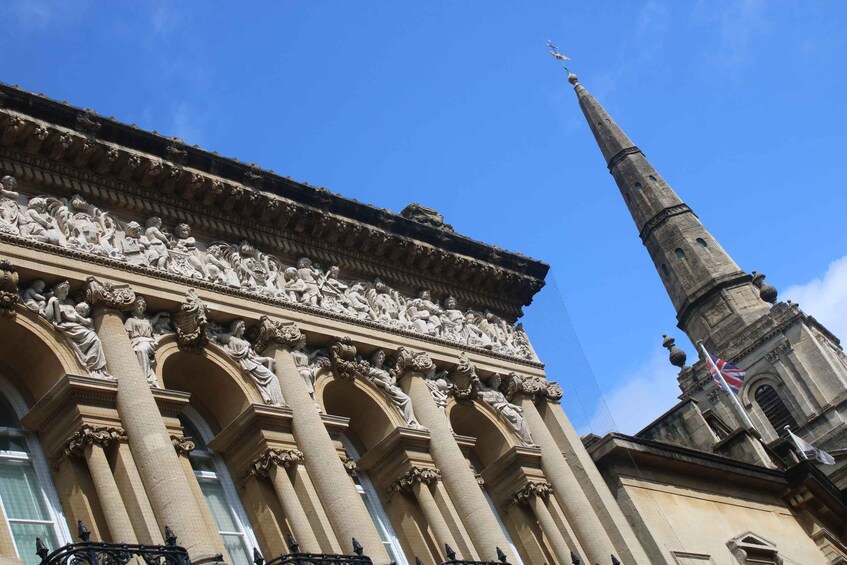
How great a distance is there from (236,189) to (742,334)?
135ft

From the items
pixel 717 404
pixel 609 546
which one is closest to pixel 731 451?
pixel 609 546

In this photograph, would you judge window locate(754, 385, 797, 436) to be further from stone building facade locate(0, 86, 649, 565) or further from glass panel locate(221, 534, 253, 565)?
glass panel locate(221, 534, 253, 565)

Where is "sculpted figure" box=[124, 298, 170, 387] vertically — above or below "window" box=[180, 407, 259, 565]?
above

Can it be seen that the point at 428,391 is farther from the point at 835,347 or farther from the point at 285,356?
the point at 835,347

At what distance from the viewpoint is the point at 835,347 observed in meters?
55.3

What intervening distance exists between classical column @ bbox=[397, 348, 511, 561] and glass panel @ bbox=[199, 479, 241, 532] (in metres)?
3.84

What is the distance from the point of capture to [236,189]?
1800cm

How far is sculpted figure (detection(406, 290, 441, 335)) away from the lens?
2014 centimetres

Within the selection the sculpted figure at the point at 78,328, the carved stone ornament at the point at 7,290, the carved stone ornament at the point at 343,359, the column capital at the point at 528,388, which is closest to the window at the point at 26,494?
the sculpted figure at the point at 78,328

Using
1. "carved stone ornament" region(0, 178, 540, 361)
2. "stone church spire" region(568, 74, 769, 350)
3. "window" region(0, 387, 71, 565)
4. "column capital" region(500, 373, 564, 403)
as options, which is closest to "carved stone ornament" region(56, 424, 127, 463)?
"window" region(0, 387, 71, 565)

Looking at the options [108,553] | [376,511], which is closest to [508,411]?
[376,511]

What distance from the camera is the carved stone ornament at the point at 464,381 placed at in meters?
19.9

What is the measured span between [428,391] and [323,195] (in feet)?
12.5

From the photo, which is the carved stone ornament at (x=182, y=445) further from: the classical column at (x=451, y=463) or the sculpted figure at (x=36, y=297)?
the classical column at (x=451, y=463)
